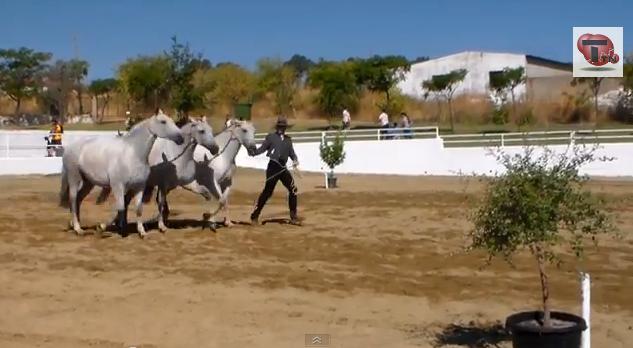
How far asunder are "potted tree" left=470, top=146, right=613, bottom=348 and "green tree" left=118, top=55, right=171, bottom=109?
40979mm

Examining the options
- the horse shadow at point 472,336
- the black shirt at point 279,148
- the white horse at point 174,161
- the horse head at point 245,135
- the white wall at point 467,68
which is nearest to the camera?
the horse shadow at point 472,336

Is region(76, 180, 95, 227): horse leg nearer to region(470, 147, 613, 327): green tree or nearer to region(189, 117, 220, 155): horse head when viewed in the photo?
region(189, 117, 220, 155): horse head

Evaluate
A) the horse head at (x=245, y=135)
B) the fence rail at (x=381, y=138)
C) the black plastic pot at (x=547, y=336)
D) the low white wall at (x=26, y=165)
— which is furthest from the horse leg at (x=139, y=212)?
the fence rail at (x=381, y=138)

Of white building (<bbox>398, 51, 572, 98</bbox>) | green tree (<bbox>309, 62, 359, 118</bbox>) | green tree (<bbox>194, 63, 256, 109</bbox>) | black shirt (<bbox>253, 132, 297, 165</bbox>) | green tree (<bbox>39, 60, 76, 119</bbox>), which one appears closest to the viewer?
black shirt (<bbox>253, 132, 297, 165</bbox>)

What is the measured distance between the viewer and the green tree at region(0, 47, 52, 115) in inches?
2768

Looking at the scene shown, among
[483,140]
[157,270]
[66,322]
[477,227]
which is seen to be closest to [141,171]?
[157,270]

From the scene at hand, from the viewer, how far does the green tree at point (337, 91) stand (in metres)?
54.7

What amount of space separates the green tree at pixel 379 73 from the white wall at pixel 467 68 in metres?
4.99

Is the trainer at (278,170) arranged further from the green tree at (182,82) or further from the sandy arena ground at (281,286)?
the green tree at (182,82)

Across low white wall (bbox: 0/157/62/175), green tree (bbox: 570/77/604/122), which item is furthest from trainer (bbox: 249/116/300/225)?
green tree (bbox: 570/77/604/122)

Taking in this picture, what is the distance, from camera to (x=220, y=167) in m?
14.6

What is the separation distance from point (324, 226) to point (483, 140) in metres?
18.7

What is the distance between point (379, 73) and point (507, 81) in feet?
A: 24.3

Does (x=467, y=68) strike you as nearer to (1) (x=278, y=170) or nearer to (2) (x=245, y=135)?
(1) (x=278, y=170)
